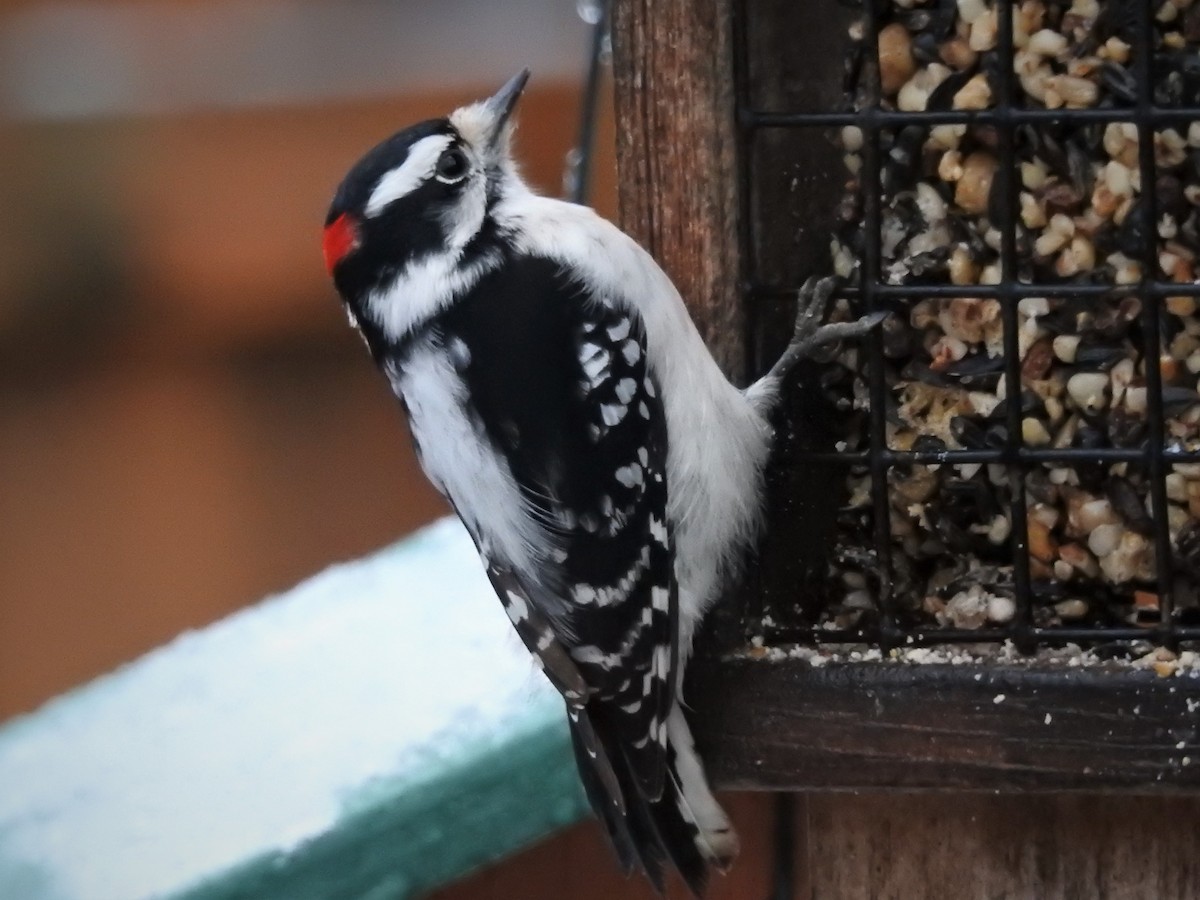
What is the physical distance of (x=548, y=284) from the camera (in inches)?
89.2

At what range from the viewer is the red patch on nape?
2.26 metres

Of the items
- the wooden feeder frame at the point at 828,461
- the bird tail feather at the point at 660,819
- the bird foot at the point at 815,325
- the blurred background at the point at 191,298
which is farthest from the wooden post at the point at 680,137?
the blurred background at the point at 191,298

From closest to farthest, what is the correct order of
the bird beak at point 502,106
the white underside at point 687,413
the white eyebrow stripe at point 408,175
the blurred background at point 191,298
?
the white underside at point 687,413 → the white eyebrow stripe at point 408,175 → the bird beak at point 502,106 → the blurred background at point 191,298

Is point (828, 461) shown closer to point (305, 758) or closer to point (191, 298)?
point (305, 758)

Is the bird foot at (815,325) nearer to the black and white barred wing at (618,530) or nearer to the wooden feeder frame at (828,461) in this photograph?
the wooden feeder frame at (828,461)

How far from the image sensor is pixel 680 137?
2092 millimetres

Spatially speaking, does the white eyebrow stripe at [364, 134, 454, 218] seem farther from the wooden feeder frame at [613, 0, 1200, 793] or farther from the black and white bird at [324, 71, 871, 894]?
the wooden feeder frame at [613, 0, 1200, 793]

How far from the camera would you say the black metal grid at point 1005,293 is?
203cm

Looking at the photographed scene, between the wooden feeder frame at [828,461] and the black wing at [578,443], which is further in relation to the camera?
the black wing at [578,443]

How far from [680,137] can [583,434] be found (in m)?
0.41

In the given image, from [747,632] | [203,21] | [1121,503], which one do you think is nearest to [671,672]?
[747,632]

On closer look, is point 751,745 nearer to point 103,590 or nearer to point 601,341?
point 601,341

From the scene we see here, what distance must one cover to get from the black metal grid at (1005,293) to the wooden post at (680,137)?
4cm

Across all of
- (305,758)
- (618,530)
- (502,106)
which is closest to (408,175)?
(502,106)
